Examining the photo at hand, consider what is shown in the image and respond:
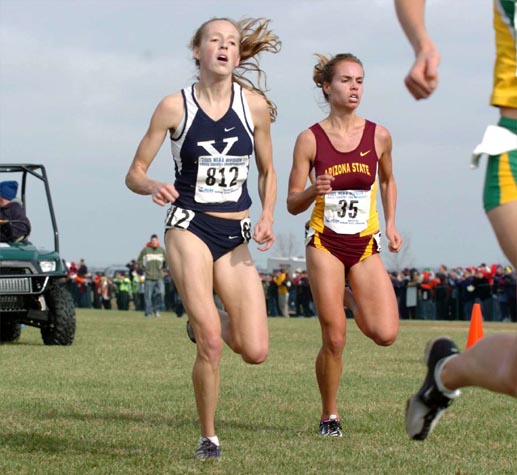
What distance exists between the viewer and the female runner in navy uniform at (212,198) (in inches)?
275

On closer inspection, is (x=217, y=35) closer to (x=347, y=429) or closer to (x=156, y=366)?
(x=347, y=429)

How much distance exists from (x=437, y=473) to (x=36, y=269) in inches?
487

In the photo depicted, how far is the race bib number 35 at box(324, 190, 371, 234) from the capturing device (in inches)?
324

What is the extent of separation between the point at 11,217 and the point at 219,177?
38.3ft

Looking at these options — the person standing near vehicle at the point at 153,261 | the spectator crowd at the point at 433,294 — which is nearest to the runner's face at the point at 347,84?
the spectator crowd at the point at 433,294

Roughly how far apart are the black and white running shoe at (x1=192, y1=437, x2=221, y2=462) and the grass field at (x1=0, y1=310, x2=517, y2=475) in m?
0.07

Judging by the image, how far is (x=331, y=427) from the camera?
807 centimetres

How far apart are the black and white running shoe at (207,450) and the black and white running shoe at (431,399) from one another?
6.23 feet

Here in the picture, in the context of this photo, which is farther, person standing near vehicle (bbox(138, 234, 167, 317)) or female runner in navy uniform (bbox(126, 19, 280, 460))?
person standing near vehicle (bbox(138, 234, 167, 317))

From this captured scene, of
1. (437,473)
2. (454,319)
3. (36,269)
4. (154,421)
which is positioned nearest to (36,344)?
(36,269)

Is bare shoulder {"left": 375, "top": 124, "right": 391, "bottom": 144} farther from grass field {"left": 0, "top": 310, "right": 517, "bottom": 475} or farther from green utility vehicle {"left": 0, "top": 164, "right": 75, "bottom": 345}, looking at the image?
green utility vehicle {"left": 0, "top": 164, "right": 75, "bottom": 345}

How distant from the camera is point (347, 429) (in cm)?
838

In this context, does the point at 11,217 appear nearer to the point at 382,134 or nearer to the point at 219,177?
the point at 382,134

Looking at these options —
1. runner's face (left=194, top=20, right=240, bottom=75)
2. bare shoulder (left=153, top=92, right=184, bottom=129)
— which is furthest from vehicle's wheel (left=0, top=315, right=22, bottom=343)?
runner's face (left=194, top=20, right=240, bottom=75)
